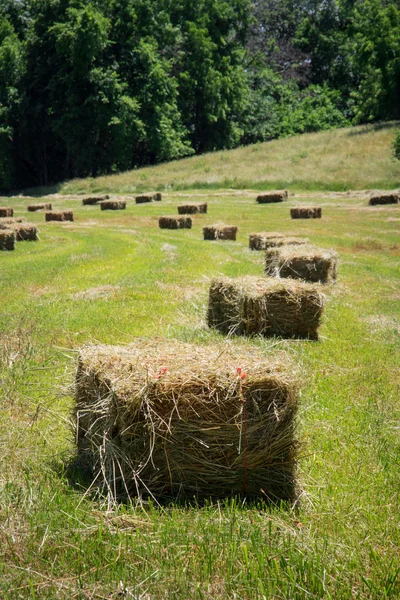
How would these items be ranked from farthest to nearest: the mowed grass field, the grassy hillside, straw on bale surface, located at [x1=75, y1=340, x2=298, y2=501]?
1. the grassy hillside
2. straw on bale surface, located at [x1=75, y1=340, x2=298, y2=501]
3. the mowed grass field

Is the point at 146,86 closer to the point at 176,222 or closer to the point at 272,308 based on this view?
the point at 176,222

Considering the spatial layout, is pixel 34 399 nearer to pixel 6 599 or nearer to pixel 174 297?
pixel 6 599

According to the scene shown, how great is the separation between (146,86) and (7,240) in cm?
4315

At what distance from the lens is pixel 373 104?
212ft

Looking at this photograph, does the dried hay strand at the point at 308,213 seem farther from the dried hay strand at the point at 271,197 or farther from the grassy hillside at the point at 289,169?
the grassy hillside at the point at 289,169

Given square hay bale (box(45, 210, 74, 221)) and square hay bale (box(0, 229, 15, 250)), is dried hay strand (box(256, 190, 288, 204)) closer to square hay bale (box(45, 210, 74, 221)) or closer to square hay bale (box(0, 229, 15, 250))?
square hay bale (box(45, 210, 74, 221))

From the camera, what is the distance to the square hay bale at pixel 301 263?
12773mm

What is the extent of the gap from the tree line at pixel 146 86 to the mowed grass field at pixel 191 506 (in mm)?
46162

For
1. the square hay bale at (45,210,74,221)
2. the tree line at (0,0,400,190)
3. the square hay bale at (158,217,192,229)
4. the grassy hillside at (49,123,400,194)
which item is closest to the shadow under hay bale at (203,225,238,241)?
the square hay bale at (158,217,192,229)

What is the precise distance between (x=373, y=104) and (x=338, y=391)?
2483 inches

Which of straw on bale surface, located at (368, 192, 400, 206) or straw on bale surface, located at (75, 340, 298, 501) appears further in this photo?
straw on bale surface, located at (368, 192, 400, 206)

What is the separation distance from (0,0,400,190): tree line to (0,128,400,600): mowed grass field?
151ft

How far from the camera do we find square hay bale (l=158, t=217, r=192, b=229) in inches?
997

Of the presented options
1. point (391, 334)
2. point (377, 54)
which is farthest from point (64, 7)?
point (391, 334)
